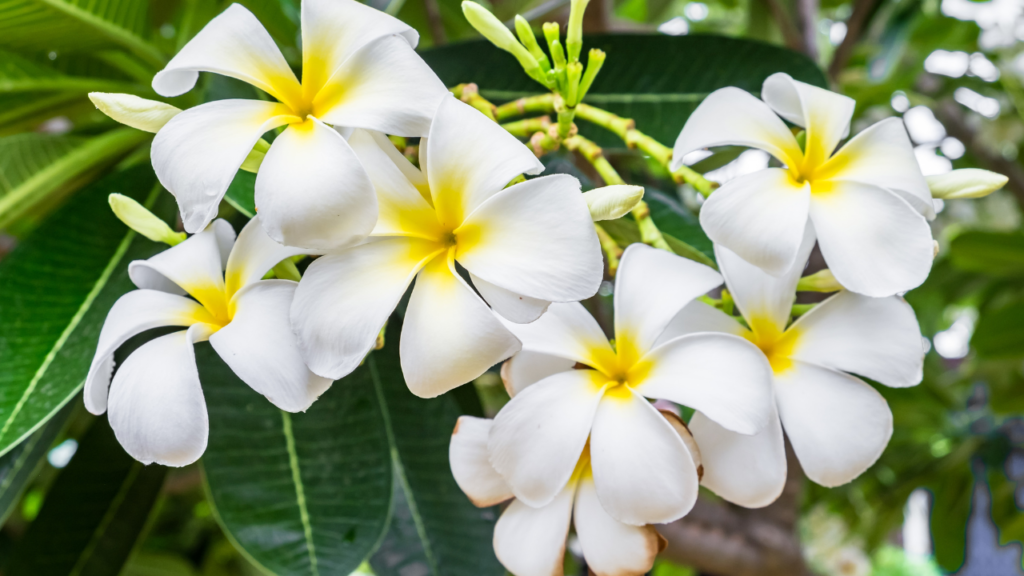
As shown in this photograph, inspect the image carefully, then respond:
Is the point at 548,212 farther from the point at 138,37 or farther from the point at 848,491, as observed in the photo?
the point at 848,491

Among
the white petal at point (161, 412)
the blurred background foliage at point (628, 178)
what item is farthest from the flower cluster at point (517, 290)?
the blurred background foliage at point (628, 178)

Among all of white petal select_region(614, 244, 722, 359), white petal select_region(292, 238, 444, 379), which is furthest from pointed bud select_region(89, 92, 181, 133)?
white petal select_region(614, 244, 722, 359)

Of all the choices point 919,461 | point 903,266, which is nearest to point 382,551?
point 903,266

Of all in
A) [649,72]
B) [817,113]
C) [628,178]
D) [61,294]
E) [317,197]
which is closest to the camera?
[317,197]

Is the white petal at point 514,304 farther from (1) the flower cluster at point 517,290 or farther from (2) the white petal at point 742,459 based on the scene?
(2) the white petal at point 742,459

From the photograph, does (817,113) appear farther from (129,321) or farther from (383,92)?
(129,321)

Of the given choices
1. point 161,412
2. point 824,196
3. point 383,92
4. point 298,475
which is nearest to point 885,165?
point 824,196
